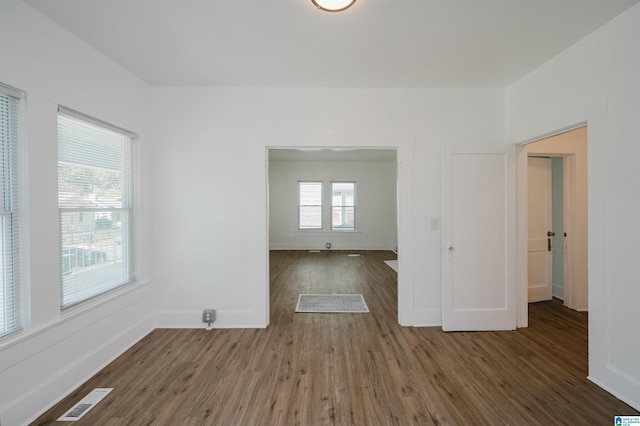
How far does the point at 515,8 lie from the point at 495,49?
1.80ft

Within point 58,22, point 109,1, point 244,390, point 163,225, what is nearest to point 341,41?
point 109,1

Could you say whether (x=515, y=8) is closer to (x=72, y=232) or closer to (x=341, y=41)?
(x=341, y=41)

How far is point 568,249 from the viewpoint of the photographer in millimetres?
3791

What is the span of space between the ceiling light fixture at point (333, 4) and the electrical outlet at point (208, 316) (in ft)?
10.1

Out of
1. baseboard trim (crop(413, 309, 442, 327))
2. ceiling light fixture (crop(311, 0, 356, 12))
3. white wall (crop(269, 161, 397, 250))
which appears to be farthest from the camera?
white wall (crop(269, 161, 397, 250))

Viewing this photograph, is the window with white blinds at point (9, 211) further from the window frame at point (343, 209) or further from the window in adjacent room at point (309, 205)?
the window frame at point (343, 209)

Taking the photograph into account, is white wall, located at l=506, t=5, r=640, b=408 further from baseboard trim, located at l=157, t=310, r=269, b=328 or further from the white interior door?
baseboard trim, located at l=157, t=310, r=269, b=328

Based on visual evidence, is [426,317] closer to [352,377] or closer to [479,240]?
[479,240]

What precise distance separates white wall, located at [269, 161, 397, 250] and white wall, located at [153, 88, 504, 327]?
5.41 m

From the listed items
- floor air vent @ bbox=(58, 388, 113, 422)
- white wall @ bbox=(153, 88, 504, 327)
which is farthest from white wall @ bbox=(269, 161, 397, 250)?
floor air vent @ bbox=(58, 388, 113, 422)

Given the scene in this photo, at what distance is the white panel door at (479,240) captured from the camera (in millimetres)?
3117

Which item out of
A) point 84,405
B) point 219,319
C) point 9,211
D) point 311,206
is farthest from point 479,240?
point 311,206

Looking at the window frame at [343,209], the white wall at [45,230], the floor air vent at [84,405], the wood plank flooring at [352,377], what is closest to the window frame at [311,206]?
the window frame at [343,209]

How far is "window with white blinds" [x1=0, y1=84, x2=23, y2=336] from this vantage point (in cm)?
175
